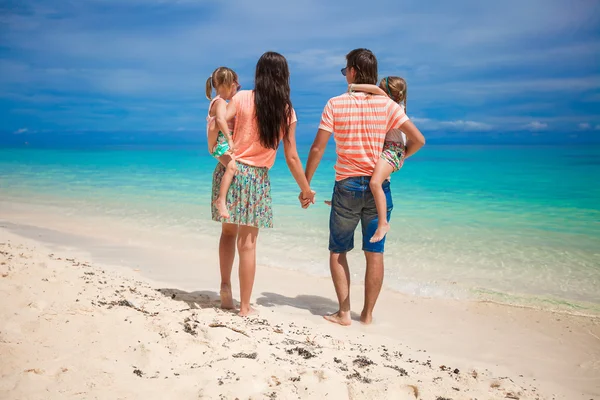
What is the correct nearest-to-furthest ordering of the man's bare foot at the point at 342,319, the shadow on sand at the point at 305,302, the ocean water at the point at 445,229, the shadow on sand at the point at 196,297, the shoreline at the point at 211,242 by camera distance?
the man's bare foot at the point at 342,319, the shadow on sand at the point at 196,297, the shadow on sand at the point at 305,302, the shoreline at the point at 211,242, the ocean water at the point at 445,229

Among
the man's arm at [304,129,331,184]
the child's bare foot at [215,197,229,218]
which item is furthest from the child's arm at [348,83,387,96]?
the child's bare foot at [215,197,229,218]

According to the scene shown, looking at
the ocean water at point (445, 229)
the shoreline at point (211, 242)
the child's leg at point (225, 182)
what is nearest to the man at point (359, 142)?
the child's leg at point (225, 182)

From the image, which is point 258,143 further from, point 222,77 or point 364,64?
point 364,64

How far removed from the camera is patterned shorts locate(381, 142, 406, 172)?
3.50 meters

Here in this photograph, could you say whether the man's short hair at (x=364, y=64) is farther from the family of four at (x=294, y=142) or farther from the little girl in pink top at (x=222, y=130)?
the little girl in pink top at (x=222, y=130)

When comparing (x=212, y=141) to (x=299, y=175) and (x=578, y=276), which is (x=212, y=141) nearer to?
(x=299, y=175)

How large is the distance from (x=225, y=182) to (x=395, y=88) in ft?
4.68

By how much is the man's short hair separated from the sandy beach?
183cm

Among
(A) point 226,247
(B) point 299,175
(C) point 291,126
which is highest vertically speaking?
(C) point 291,126

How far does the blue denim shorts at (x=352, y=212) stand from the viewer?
3523mm

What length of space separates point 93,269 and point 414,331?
2984 mm

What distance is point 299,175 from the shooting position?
349 centimetres

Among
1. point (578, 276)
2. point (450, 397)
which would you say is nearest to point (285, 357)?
point (450, 397)

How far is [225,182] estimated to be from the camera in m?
3.38
